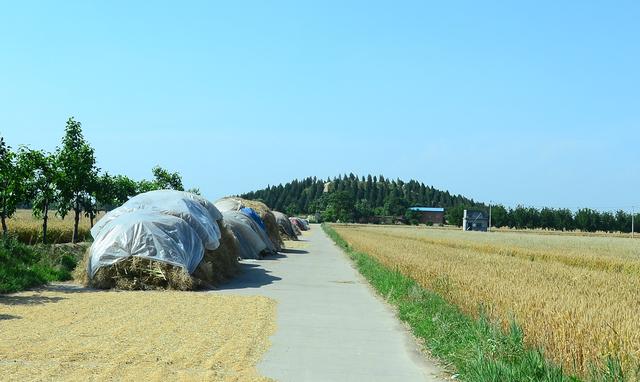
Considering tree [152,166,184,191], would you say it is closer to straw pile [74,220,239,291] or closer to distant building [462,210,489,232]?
straw pile [74,220,239,291]

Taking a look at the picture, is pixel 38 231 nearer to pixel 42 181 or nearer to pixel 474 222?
pixel 42 181

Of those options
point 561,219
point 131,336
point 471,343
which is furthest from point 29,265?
point 561,219

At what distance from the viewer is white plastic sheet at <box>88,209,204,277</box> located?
52.6 feet

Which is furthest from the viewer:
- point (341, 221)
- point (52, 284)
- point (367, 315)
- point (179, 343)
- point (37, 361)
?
point (341, 221)

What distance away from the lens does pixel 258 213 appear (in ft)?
117

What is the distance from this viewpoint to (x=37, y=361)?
24.8 feet

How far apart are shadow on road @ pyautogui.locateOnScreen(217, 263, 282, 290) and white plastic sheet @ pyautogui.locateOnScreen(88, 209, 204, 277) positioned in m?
1.22

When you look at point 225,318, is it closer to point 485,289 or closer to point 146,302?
point 146,302

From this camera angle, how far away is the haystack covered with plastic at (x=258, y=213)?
32750 mm

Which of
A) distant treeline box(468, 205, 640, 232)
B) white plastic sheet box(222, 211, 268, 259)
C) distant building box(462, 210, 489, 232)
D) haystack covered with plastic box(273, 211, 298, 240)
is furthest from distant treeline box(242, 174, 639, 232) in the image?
white plastic sheet box(222, 211, 268, 259)

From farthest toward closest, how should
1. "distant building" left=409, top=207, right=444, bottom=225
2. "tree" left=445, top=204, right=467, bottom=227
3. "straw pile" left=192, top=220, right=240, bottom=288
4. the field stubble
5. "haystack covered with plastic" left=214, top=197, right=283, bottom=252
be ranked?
"distant building" left=409, top=207, right=444, bottom=225 < "tree" left=445, top=204, right=467, bottom=227 < "haystack covered with plastic" left=214, top=197, right=283, bottom=252 < "straw pile" left=192, top=220, right=240, bottom=288 < the field stubble

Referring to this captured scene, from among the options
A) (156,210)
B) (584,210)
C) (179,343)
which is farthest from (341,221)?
(179,343)

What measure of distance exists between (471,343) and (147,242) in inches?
403

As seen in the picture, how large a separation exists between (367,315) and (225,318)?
109 inches
